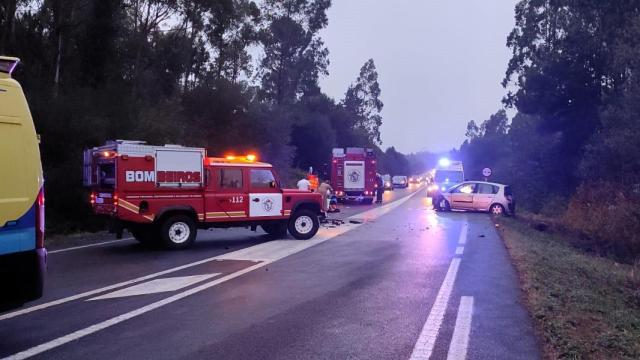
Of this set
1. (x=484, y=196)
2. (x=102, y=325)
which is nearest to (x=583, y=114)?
(x=484, y=196)

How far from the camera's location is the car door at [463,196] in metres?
26.4

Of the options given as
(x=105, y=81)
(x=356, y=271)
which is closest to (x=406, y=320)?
(x=356, y=271)

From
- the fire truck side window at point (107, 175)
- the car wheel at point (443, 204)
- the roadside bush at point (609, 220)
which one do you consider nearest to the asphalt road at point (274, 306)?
the fire truck side window at point (107, 175)

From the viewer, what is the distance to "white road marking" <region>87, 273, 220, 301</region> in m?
8.08

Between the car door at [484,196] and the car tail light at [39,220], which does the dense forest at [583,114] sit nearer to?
the car door at [484,196]

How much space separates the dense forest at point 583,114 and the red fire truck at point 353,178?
10139mm

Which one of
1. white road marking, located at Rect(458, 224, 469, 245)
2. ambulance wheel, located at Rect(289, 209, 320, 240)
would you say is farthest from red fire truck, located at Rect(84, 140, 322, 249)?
white road marking, located at Rect(458, 224, 469, 245)

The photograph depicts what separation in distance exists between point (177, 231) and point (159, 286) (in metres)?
4.49

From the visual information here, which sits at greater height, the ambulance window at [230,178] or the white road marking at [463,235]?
the ambulance window at [230,178]

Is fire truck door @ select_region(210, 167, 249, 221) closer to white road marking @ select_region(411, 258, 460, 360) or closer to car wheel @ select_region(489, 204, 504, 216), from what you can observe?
white road marking @ select_region(411, 258, 460, 360)

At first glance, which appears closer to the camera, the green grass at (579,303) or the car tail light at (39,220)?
the car tail light at (39,220)

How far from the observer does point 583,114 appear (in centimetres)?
3584

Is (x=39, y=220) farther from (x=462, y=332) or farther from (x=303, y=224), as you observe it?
(x=303, y=224)

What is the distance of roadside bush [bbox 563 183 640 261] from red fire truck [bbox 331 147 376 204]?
12.3 m
